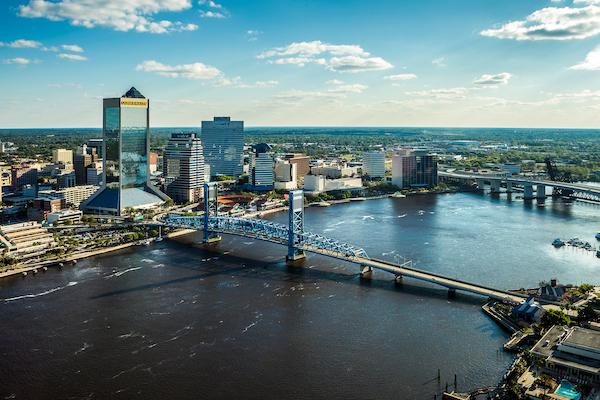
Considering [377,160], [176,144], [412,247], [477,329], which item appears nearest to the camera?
[477,329]

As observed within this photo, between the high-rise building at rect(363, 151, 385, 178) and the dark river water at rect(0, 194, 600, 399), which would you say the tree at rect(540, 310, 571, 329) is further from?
the high-rise building at rect(363, 151, 385, 178)

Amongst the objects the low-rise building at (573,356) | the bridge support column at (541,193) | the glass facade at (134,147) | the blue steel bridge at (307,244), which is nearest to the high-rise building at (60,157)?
the glass facade at (134,147)

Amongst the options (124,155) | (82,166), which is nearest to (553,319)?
(124,155)

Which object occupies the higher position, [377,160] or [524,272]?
[377,160]

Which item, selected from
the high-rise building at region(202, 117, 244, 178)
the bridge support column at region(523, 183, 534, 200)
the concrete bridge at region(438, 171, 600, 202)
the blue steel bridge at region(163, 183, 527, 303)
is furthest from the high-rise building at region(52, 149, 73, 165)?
the bridge support column at region(523, 183, 534, 200)

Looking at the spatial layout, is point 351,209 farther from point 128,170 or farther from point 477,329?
point 477,329

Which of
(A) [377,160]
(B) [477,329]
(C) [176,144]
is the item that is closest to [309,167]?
(A) [377,160]
